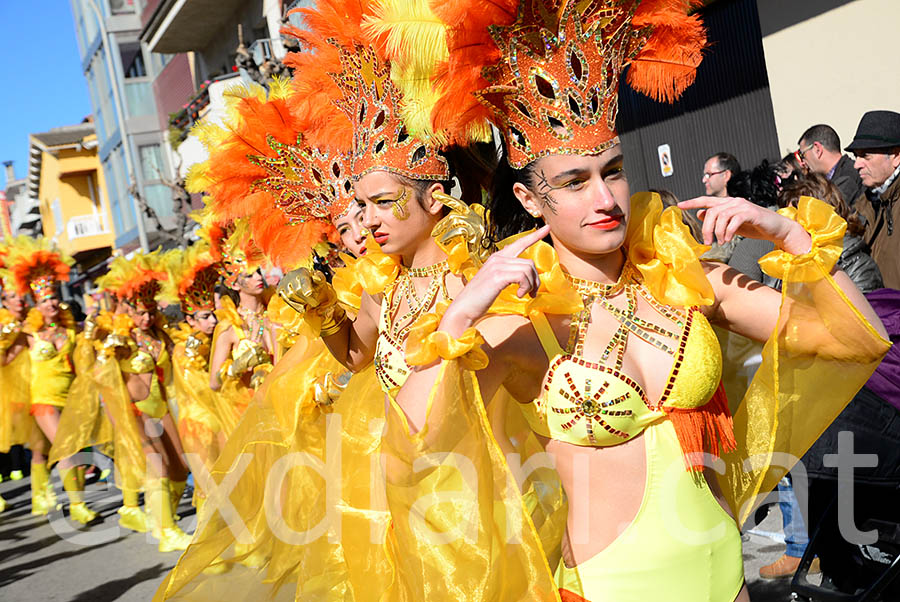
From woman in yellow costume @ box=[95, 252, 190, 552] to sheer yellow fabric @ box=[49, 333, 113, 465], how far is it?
0.53 meters

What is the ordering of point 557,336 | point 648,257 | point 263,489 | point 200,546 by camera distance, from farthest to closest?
1. point 263,489
2. point 200,546
3. point 648,257
4. point 557,336

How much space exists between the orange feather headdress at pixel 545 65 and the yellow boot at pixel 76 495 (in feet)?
24.4

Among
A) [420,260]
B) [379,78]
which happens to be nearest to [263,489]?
[420,260]

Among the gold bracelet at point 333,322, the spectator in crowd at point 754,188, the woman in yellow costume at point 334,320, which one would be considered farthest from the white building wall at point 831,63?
the gold bracelet at point 333,322

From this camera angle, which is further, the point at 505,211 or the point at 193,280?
the point at 193,280

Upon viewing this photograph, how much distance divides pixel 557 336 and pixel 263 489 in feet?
7.37

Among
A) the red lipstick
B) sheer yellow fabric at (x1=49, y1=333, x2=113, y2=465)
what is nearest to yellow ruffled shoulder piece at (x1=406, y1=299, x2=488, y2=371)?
the red lipstick

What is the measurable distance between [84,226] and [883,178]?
4147 centimetres

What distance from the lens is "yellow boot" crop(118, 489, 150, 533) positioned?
7848 millimetres

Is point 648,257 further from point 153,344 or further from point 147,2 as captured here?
point 147,2

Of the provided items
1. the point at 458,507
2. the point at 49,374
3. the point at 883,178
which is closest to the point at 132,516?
the point at 49,374

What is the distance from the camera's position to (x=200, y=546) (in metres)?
3.68

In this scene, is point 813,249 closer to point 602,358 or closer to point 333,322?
point 602,358

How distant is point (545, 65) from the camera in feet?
7.09
